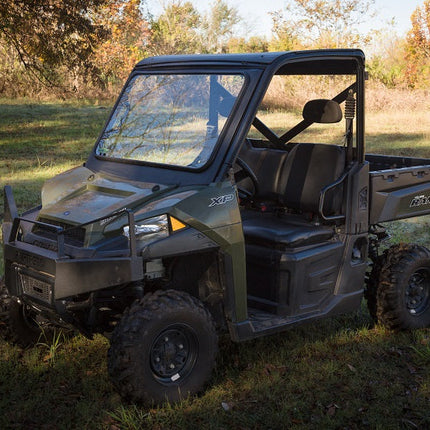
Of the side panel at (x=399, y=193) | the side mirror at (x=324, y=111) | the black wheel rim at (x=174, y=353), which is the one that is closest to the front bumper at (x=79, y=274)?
the black wheel rim at (x=174, y=353)

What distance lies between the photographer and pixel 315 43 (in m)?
29.9

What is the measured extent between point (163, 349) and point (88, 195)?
1055 millimetres

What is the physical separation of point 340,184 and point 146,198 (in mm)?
1489

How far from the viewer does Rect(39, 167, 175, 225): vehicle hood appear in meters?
4.24

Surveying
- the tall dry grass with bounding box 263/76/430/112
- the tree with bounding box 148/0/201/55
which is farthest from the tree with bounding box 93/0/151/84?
the tall dry grass with bounding box 263/76/430/112

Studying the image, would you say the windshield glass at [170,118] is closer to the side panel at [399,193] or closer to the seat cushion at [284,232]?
the seat cushion at [284,232]

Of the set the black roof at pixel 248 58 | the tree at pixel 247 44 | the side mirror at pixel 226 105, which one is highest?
the black roof at pixel 248 58

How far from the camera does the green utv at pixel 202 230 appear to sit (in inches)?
161

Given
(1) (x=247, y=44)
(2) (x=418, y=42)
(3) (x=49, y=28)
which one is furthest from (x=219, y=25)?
(3) (x=49, y=28)

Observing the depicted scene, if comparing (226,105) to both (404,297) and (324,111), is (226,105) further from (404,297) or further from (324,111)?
(404,297)

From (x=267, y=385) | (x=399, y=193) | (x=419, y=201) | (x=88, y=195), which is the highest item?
(x=88, y=195)

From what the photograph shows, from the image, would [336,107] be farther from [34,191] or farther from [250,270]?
[34,191]

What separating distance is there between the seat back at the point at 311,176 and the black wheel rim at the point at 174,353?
4.74ft

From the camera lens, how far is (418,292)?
18.4ft
